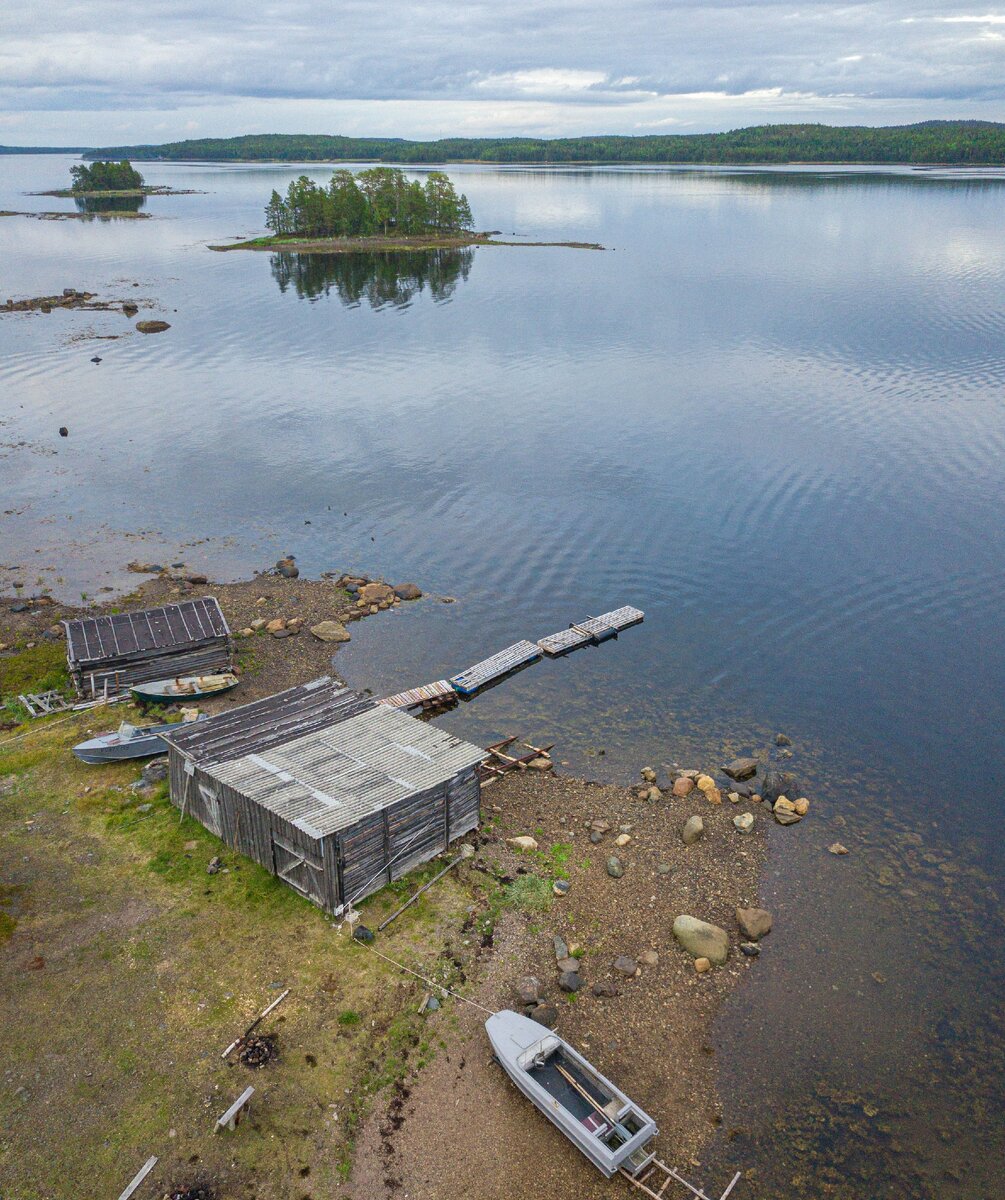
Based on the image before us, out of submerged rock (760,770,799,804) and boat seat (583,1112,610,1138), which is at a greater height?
boat seat (583,1112,610,1138)

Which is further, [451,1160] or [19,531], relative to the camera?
[19,531]

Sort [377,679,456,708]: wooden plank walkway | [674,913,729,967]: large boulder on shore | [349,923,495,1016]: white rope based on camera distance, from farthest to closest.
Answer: [377,679,456,708]: wooden plank walkway < [674,913,729,967]: large boulder on shore < [349,923,495,1016]: white rope

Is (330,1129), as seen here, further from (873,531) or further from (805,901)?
(873,531)

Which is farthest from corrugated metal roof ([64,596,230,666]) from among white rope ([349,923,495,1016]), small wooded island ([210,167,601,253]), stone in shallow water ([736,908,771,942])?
small wooded island ([210,167,601,253])

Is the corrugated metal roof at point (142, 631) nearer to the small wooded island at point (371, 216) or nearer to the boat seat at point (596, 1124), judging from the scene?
the boat seat at point (596, 1124)

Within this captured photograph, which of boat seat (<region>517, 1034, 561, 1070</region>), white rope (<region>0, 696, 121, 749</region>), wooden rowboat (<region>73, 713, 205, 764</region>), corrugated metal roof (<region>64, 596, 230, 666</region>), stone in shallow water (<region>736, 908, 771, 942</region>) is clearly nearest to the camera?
boat seat (<region>517, 1034, 561, 1070</region>)

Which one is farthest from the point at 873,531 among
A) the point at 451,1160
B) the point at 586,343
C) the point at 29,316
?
the point at 29,316

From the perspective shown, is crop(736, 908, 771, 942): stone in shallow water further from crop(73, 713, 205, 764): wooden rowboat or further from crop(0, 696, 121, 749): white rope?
crop(0, 696, 121, 749): white rope
